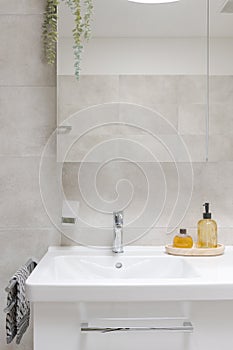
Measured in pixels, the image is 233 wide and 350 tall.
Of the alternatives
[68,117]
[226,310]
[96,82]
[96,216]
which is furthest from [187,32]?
[226,310]

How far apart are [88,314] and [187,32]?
1197 mm

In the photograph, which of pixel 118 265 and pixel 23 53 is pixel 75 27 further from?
pixel 118 265

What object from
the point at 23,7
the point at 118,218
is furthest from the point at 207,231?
the point at 23,7

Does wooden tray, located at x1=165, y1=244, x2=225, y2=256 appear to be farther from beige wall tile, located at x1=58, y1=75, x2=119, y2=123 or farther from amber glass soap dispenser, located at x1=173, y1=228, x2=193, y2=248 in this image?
beige wall tile, located at x1=58, y1=75, x2=119, y2=123

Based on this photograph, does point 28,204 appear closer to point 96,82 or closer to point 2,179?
point 2,179

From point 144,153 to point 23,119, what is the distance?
1.73ft

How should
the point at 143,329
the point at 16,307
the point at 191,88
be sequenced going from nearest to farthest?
the point at 143,329
the point at 16,307
the point at 191,88

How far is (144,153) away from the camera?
2.11 meters

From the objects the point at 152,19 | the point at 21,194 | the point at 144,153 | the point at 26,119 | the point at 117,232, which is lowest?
the point at 117,232

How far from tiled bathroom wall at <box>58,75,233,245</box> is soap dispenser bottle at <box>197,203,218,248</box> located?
0.36 ft

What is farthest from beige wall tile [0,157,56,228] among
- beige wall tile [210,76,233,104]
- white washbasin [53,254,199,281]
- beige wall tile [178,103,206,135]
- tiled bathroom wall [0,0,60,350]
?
beige wall tile [210,76,233,104]

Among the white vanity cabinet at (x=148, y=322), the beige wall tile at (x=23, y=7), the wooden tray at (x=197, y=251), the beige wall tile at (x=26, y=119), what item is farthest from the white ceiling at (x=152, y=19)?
the white vanity cabinet at (x=148, y=322)

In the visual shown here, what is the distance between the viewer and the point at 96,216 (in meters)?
2.12

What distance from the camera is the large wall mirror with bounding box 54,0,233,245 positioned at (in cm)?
207
